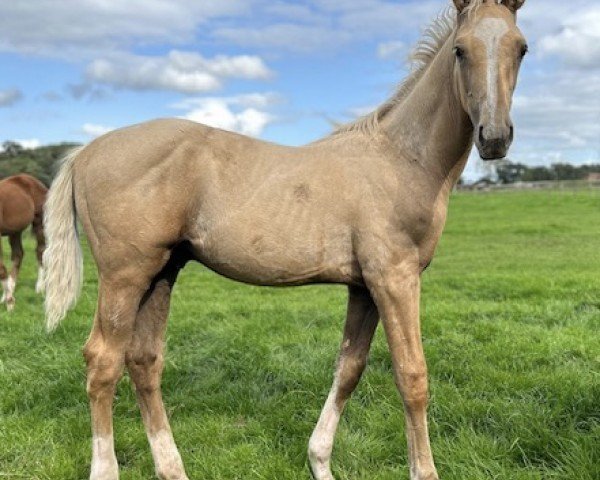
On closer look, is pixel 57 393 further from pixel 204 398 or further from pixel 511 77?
pixel 511 77

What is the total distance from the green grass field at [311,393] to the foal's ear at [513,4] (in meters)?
2.26

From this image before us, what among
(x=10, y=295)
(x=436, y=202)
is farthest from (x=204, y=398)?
(x=10, y=295)

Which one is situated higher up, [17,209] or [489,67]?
[489,67]

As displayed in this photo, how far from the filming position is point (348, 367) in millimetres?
3299

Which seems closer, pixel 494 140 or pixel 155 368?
pixel 494 140

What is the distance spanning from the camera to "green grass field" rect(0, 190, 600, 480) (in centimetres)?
334

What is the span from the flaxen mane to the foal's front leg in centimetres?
85

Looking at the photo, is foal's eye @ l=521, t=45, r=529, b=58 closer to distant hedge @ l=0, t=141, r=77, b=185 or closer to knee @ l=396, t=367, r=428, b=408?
knee @ l=396, t=367, r=428, b=408

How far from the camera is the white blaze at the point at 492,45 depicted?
2.44m

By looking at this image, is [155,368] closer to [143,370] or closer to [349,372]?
[143,370]

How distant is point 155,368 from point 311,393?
1.36 m

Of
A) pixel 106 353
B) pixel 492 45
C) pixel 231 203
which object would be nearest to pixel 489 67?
pixel 492 45

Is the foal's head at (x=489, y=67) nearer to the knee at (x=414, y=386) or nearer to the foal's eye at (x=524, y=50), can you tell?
the foal's eye at (x=524, y=50)

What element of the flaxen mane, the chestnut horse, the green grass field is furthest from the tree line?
the flaxen mane
